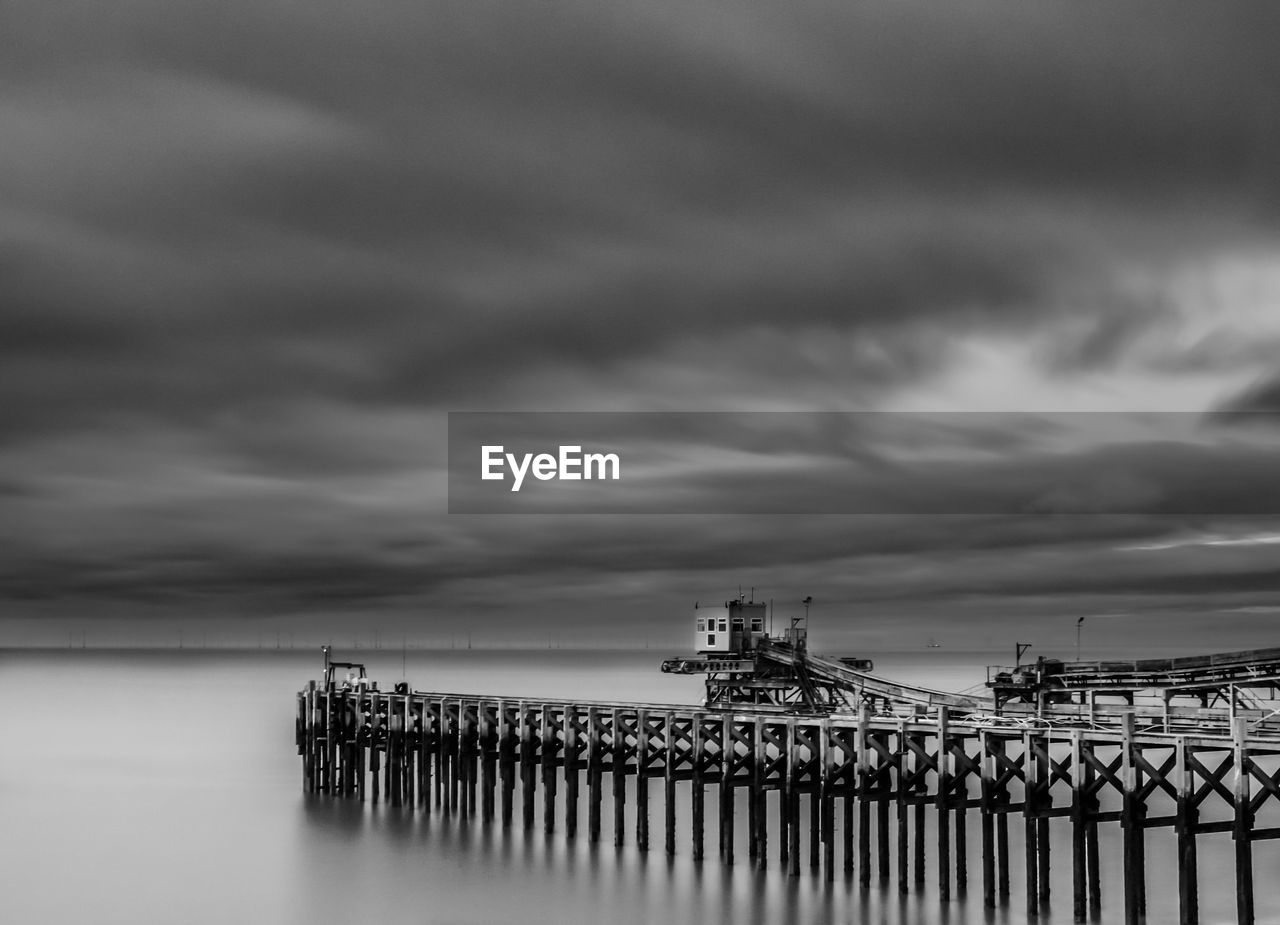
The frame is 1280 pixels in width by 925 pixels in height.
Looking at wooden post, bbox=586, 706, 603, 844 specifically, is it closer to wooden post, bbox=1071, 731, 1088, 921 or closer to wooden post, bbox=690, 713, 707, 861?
wooden post, bbox=690, 713, 707, 861

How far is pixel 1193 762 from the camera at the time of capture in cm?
3200

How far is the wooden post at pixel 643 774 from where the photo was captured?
46.3 meters

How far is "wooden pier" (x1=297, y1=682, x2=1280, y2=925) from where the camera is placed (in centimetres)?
3281

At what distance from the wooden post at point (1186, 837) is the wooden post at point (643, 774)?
18.8 m

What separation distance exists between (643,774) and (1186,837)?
63.4 feet

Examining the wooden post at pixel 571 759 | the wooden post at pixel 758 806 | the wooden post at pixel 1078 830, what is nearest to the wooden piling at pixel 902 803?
the wooden post at pixel 758 806

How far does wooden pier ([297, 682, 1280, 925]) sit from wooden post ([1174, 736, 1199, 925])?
0.04 metres

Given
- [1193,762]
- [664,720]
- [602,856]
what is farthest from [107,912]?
[1193,762]

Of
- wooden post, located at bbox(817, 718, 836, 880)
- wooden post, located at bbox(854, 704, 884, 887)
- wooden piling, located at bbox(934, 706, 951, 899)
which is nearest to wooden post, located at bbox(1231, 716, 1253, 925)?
wooden piling, located at bbox(934, 706, 951, 899)

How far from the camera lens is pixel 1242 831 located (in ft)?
99.3

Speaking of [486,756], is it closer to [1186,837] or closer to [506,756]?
[506,756]

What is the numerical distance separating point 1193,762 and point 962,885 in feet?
30.5

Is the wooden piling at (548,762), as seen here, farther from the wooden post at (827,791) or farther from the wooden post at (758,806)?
the wooden post at (827,791)

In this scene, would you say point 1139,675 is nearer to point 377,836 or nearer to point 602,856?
point 602,856
